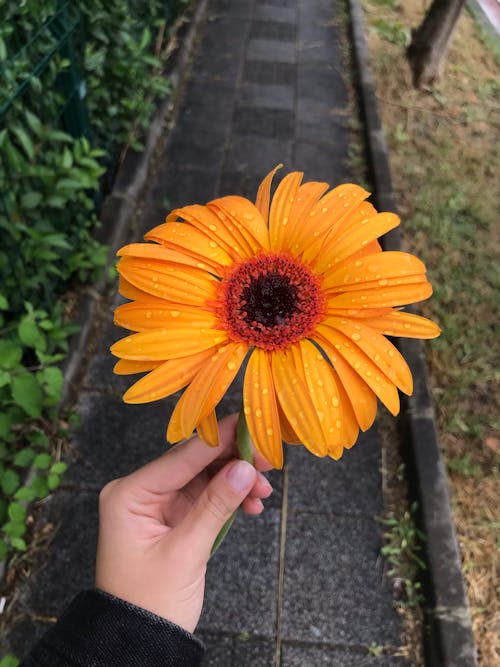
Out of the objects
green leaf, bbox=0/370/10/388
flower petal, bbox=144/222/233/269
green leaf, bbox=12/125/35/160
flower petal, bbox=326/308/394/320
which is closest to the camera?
flower petal, bbox=326/308/394/320

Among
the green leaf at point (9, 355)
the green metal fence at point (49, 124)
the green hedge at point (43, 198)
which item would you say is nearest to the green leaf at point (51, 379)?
the green hedge at point (43, 198)

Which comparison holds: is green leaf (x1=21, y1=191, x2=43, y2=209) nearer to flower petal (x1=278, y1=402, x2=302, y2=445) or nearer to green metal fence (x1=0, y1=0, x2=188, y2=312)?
green metal fence (x1=0, y1=0, x2=188, y2=312)

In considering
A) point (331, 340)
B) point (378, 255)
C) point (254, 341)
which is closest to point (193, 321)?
point (254, 341)

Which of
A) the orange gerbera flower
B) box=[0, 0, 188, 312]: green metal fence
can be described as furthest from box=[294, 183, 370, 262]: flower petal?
box=[0, 0, 188, 312]: green metal fence

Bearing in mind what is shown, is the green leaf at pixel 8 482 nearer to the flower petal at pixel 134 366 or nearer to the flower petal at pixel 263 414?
the flower petal at pixel 134 366

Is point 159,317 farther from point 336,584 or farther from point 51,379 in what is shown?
point 336,584

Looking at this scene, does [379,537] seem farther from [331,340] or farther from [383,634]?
[331,340]

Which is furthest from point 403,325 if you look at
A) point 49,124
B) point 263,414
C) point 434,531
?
point 49,124
